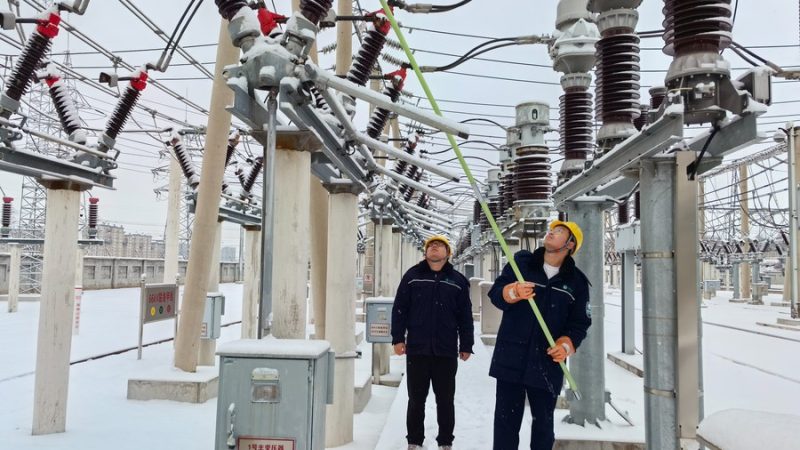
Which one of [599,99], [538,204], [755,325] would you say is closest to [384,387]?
[538,204]

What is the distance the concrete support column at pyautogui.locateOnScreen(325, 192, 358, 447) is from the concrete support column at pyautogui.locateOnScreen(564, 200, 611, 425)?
6.35 ft

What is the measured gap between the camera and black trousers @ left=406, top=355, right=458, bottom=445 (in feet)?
13.6

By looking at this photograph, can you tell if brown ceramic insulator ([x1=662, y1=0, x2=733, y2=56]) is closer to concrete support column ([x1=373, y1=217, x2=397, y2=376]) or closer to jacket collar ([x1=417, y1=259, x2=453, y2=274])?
jacket collar ([x1=417, y1=259, x2=453, y2=274])

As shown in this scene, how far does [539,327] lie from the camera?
3.39 metres

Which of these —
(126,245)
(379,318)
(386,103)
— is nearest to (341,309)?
(379,318)

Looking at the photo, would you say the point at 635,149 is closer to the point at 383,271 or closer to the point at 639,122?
the point at 639,122

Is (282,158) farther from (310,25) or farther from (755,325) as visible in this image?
(755,325)

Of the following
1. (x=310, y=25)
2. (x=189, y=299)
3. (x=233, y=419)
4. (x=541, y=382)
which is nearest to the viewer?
(x=233, y=419)

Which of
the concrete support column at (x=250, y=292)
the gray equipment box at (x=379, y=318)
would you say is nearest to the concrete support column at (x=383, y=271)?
the gray equipment box at (x=379, y=318)

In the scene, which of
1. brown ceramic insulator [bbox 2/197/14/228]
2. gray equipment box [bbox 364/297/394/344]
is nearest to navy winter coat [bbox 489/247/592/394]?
gray equipment box [bbox 364/297/394/344]

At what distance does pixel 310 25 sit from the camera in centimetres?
297

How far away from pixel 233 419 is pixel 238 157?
1034cm

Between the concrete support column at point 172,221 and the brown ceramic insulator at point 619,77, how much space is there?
15.3 meters

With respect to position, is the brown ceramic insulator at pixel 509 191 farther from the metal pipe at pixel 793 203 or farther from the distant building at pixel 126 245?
the distant building at pixel 126 245
